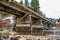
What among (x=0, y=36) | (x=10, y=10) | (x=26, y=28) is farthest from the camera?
(x=26, y=28)

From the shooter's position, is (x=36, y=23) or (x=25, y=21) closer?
(x=25, y=21)

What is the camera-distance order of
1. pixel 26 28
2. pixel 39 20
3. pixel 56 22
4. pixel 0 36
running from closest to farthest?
1. pixel 0 36
2. pixel 26 28
3. pixel 39 20
4. pixel 56 22

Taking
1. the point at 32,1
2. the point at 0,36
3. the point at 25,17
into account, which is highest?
the point at 32,1

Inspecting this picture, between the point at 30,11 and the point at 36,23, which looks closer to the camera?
the point at 30,11

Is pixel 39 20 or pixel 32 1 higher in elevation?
pixel 32 1

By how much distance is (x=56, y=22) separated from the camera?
6066 centimetres

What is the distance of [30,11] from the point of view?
32.5 meters

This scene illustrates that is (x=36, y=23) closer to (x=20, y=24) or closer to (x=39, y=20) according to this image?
(x=39, y=20)

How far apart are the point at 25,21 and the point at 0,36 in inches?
659

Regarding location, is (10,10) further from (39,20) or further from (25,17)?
(39,20)

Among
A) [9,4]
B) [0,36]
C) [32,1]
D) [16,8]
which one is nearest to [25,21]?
[16,8]

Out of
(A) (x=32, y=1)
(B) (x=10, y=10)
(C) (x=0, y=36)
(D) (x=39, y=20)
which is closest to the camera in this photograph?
(C) (x=0, y=36)

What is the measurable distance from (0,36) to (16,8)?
38.6 ft

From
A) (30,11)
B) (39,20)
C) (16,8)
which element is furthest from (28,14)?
(39,20)
